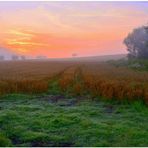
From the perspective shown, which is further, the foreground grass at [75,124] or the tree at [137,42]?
the tree at [137,42]

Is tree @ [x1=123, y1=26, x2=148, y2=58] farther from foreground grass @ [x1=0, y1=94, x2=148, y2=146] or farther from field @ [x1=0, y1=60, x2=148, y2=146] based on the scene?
foreground grass @ [x1=0, y1=94, x2=148, y2=146]

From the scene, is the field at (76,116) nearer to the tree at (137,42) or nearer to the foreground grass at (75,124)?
the foreground grass at (75,124)

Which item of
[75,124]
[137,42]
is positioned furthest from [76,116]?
[137,42]

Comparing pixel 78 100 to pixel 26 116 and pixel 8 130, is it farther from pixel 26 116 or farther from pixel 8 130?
pixel 8 130

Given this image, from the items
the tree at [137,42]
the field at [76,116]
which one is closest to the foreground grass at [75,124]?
the field at [76,116]

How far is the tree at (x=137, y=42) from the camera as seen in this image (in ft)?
283

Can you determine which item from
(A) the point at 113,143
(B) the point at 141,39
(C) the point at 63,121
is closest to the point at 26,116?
(C) the point at 63,121

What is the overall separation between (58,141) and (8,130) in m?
2.45

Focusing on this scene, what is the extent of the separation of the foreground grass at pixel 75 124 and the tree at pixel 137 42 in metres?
67.8

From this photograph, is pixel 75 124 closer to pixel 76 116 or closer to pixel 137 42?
pixel 76 116

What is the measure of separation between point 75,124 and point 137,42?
79.8m

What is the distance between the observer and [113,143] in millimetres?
11164

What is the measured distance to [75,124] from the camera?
45.1ft

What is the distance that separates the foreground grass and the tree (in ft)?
223
